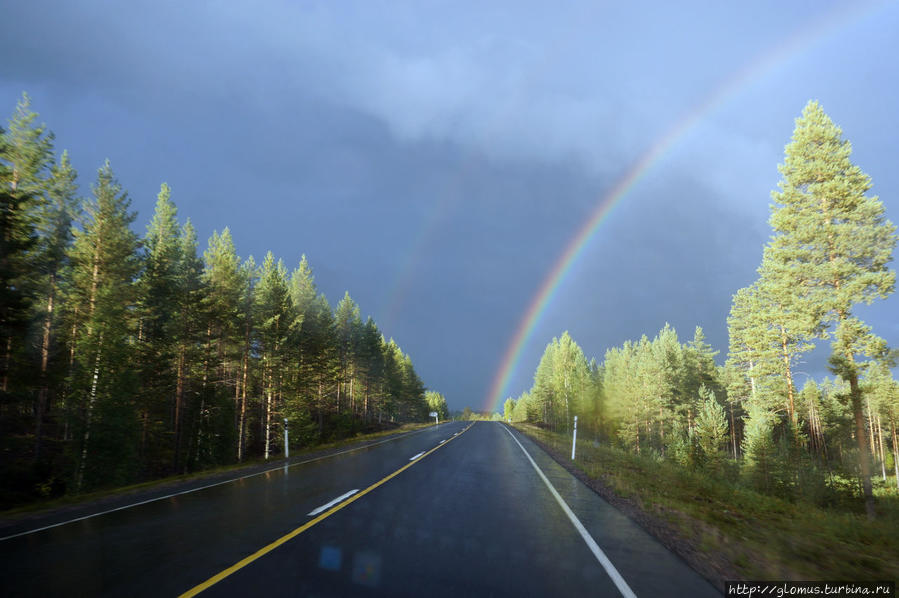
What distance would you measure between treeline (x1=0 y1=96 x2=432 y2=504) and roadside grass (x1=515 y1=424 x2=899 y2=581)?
17460 mm

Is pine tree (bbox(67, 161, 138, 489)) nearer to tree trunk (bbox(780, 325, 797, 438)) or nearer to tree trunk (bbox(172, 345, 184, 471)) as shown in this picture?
tree trunk (bbox(172, 345, 184, 471))

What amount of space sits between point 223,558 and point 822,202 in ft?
82.5

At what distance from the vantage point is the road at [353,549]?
4262 mm

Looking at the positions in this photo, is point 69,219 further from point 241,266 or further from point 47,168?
point 241,266

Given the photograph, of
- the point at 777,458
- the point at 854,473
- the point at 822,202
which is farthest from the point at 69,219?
the point at 854,473

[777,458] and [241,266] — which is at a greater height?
[241,266]

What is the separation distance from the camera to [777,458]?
2314 cm

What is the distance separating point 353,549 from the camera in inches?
212

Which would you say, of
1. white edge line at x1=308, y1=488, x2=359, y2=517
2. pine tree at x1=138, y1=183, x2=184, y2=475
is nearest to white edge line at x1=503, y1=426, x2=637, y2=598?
white edge line at x1=308, y1=488, x2=359, y2=517

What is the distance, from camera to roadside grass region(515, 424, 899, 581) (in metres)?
5.37

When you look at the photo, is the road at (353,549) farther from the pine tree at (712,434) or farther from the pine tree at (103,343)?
the pine tree at (712,434)

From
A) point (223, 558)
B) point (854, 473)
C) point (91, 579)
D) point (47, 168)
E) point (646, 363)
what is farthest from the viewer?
point (646, 363)

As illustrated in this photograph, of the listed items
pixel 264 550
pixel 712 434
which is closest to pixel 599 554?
pixel 264 550

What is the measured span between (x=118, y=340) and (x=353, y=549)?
689 inches
